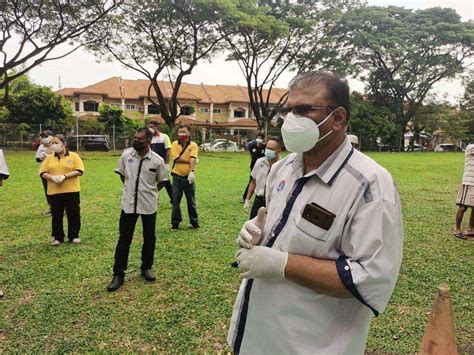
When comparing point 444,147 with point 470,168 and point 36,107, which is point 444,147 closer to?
point 36,107

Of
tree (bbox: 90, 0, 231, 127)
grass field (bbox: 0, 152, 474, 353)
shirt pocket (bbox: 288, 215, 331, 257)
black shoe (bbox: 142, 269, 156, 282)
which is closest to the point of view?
shirt pocket (bbox: 288, 215, 331, 257)

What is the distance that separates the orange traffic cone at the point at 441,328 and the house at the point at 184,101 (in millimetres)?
39012

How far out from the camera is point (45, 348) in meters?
3.19

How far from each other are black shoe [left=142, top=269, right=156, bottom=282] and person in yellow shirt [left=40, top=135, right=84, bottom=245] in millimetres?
1943

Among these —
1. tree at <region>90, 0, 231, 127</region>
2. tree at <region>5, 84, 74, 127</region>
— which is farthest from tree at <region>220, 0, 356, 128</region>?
tree at <region>5, 84, 74, 127</region>

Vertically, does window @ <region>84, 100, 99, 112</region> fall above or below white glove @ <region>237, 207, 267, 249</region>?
above

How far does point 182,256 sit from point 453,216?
6.18 m

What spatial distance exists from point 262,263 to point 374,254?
1.46ft

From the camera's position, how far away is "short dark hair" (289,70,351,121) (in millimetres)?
1615

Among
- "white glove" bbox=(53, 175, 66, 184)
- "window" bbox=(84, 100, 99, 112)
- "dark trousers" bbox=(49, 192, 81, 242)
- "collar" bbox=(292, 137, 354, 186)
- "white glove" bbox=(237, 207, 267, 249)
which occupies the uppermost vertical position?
"window" bbox=(84, 100, 99, 112)

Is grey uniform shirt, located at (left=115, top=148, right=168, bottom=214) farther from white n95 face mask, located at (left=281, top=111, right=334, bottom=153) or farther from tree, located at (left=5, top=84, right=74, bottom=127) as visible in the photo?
tree, located at (left=5, top=84, right=74, bottom=127)

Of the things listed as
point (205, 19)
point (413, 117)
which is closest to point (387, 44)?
point (413, 117)

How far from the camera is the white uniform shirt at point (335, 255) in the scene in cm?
137

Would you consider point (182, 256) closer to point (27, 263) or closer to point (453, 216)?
point (27, 263)
